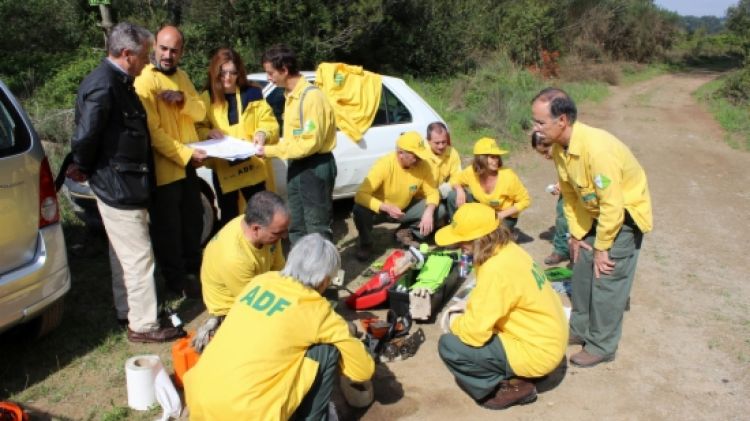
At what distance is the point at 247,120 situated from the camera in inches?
195

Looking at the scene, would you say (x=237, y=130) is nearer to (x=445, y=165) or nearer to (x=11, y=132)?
(x=11, y=132)

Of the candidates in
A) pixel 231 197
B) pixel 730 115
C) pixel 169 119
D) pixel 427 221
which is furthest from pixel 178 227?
pixel 730 115

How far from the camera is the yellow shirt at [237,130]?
4.89m

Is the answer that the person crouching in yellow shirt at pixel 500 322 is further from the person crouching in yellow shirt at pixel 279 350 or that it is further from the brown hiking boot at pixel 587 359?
the person crouching in yellow shirt at pixel 279 350

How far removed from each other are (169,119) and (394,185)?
85.0 inches

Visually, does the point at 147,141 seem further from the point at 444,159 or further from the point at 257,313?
the point at 444,159

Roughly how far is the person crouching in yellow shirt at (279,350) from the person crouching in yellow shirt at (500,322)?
797 mm

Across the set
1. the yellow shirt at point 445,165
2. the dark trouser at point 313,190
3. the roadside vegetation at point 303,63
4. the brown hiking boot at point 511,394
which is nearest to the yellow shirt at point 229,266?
the roadside vegetation at point 303,63

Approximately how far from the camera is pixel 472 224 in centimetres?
330

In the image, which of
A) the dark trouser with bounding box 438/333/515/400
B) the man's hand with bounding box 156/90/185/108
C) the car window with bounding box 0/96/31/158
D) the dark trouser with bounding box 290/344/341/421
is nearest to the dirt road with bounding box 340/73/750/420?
the dark trouser with bounding box 438/333/515/400

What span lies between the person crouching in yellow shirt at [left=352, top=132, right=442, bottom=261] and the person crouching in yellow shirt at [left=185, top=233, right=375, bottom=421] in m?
2.77

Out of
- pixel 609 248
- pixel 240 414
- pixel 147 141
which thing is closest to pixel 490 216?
pixel 609 248

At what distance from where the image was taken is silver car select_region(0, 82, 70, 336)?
3.49m

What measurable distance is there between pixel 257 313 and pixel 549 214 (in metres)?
5.30
